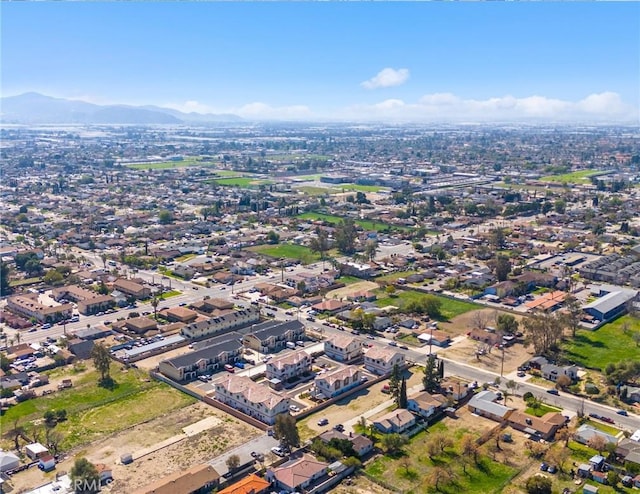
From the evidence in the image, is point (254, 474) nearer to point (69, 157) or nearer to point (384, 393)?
point (384, 393)

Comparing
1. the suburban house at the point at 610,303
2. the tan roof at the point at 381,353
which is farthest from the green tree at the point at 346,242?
the tan roof at the point at 381,353

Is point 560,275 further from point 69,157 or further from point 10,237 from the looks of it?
point 69,157

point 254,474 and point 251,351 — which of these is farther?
point 251,351

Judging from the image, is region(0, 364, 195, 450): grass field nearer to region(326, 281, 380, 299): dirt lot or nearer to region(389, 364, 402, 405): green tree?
region(389, 364, 402, 405): green tree

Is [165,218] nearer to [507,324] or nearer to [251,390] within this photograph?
[507,324]

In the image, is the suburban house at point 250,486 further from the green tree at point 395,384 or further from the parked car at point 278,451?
the green tree at point 395,384

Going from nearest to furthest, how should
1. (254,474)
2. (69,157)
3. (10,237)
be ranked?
(254,474), (10,237), (69,157)

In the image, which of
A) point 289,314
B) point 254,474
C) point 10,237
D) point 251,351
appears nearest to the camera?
point 254,474

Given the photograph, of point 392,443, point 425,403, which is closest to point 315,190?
point 425,403

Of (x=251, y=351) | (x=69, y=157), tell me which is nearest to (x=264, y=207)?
(x=251, y=351)
